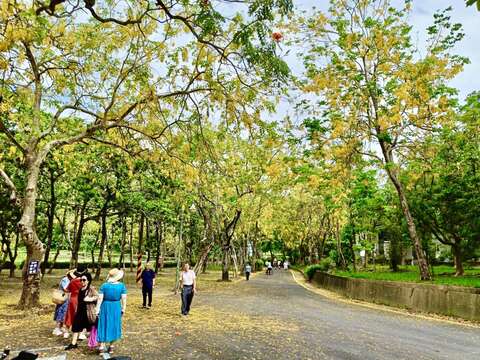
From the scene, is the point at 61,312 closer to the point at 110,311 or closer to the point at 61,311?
the point at 61,311

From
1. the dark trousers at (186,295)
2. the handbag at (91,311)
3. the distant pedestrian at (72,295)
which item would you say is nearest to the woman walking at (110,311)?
the handbag at (91,311)

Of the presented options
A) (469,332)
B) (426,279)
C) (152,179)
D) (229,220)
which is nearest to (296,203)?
(229,220)

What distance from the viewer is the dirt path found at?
7.95 meters

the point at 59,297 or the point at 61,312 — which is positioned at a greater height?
the point at 59,297

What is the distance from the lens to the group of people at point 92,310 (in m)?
7.55

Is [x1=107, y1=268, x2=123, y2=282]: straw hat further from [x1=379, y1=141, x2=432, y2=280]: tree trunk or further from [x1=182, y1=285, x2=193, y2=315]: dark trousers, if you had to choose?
[x1=379, y1=141, x2=432, y2=280]: tree trunk

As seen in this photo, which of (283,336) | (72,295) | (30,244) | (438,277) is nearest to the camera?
(72,295)

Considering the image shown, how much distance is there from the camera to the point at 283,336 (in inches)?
383

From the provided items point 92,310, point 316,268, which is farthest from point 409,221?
point 316,268

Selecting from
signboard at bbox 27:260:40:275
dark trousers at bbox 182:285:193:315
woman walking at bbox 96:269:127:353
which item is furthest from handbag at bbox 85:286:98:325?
signboard at bbox 27:260:40:275

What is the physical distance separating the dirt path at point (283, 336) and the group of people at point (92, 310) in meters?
0.32

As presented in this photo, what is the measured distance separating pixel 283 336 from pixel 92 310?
4.30m

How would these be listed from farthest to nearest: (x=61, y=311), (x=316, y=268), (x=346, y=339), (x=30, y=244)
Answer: (x=316, y=268), (x=30, y=244), (x=346, y=339), (x=61, y=311)

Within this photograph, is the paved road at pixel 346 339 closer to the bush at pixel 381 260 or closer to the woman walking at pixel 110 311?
the woman walking at pixel 110 311
